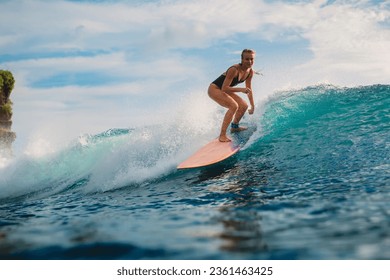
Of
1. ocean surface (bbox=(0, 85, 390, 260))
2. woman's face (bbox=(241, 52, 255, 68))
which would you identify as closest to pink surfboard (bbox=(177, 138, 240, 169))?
ocean surface (bbox=(0, 85, 390, 260))

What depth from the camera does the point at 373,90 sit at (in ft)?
35.4

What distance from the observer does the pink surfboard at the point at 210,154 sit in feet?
22.5

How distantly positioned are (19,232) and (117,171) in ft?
13.0

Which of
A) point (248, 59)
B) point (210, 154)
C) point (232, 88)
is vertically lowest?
point (210, 154)

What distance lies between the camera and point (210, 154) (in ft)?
23.8

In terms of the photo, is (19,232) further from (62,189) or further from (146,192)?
(62,189)

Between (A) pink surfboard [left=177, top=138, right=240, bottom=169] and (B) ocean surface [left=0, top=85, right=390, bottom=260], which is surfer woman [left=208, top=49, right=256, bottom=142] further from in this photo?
(B) ocean surface [left=0, top=85, right=390, bottom=260]

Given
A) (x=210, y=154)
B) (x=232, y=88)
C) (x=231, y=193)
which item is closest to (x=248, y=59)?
(x=232, y=88)

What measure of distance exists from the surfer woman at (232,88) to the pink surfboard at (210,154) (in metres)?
0.24

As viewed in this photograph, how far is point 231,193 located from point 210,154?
107 inches

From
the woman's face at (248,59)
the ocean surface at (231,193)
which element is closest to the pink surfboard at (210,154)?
the ocean surface at (231,193)

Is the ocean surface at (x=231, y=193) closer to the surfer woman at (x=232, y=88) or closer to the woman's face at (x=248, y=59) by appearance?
the surfer woman at (x=232, y=88)

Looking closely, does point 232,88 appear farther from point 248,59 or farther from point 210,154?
point 210,154
